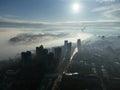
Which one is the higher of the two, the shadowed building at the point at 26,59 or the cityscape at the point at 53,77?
the shadowed building at the point at 26,59

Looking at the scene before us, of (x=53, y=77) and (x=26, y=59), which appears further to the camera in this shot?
(x=26, y=59)

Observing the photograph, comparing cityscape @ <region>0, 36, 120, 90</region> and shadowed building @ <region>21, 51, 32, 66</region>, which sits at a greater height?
shadowed building @ <region>21, 51, 32, 66</region>

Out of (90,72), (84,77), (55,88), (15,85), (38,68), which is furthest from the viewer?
(38,68)

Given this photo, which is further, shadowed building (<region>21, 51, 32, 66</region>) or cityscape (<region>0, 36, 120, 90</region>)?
shadowed building (<region>21, 51, 32, 66</region>)

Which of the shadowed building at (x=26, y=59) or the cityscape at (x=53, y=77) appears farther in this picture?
the shadowed building at (x=26, y=59)

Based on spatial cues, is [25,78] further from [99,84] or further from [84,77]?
[99,84]

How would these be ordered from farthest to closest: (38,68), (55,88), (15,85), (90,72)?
(38,68) < (90,72) < (15,85) < (55,88)

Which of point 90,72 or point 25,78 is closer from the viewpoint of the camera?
point 25,78

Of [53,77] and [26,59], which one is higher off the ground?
[26,59]

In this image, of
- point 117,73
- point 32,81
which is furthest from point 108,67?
point 32,81
